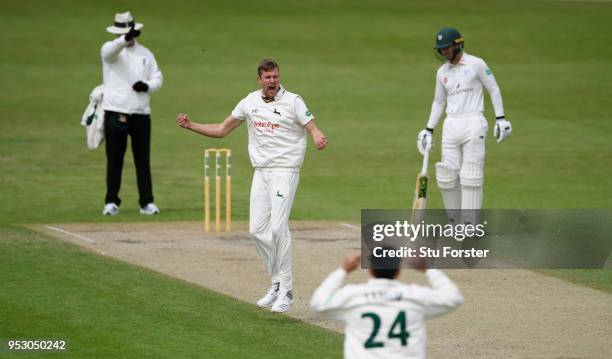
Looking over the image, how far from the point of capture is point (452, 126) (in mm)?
15281

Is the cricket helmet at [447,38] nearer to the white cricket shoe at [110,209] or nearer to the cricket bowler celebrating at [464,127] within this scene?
the cricket bowler celebrating at [464,127]

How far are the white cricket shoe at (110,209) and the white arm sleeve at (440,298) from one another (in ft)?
37.0

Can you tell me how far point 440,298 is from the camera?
7.74 m

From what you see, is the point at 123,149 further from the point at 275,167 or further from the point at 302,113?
the point at 302,113

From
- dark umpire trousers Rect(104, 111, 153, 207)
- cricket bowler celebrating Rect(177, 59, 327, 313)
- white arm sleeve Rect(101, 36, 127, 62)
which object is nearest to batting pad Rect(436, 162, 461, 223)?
cricket bowler celebrating Rect(177, 59, 327, 313)

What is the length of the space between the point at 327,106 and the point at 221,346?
69.0ft

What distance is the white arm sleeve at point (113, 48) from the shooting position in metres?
17.9

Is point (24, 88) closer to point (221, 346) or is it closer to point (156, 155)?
point (156, 155)

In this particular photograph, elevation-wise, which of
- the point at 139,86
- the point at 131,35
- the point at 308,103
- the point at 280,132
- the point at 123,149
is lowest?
the point at 308,103

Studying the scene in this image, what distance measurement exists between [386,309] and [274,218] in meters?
4.42

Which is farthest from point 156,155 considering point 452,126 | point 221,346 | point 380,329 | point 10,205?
point 380,329

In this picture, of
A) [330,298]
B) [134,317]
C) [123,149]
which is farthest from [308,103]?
[330,298]

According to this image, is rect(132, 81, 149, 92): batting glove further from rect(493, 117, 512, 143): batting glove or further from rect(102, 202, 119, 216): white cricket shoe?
rect(493, 117, 512, 143): batting glove

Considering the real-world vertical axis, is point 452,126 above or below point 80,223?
above
